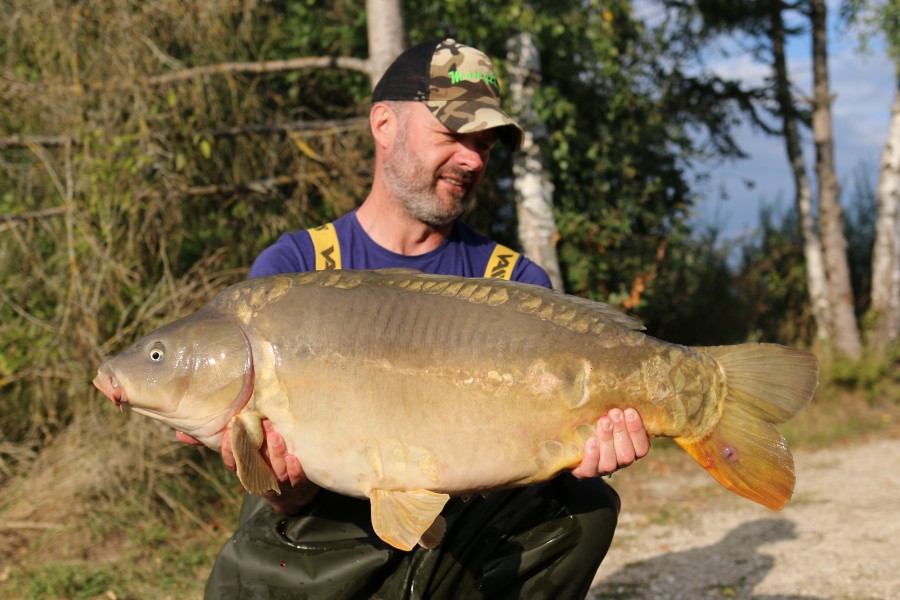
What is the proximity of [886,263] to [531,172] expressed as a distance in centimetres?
407

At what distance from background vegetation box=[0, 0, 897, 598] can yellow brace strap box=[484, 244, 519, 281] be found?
2038mm

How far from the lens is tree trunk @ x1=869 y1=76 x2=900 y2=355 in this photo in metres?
7.55

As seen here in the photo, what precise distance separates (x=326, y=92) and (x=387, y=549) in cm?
452

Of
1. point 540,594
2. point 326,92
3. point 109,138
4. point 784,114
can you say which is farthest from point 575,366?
point 784,114

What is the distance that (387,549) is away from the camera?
223 centimetres

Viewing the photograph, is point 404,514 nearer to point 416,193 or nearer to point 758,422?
point 758,422

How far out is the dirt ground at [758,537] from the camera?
3520mm

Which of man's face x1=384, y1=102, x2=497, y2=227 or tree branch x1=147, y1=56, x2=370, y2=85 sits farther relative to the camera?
tree branch x1=147, y1=56, x2=370, y2=85

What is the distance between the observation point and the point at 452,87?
2.56 meters

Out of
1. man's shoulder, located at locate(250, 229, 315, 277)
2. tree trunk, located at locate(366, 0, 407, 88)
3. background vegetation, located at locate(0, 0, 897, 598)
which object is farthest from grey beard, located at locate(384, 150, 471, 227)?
tree trunk, located at locate(366, 0, 407, 88)

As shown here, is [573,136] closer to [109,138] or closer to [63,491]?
[109,138]

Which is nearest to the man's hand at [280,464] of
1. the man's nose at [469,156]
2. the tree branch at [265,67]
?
the man's nose at [469,156]

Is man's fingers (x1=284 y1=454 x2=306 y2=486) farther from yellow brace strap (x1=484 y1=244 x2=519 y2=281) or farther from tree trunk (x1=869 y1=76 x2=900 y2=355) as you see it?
tree trunk (x1=869 y1=76 x2=900 y2=355)

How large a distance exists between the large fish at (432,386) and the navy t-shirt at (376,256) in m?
0.50
